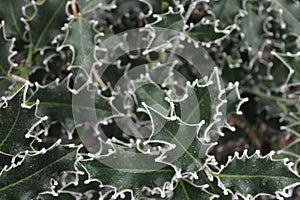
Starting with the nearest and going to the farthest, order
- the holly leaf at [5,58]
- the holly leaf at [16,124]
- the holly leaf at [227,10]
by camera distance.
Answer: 1. the holly leaf at [16,124]
2. the holly leaf at [5,58]
3. the holly leaf at [227,10]

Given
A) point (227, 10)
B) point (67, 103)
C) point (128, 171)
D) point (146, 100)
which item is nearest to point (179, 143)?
point (128, 171)

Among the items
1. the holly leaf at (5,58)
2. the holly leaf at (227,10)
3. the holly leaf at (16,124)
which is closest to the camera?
the holly leaf at (16,124)

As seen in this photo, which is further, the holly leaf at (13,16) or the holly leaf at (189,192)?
the holly leaf at (13,16)

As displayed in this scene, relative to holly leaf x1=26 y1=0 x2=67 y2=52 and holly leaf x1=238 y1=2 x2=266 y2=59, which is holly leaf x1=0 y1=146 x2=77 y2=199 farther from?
holly leaf x1=238 y1=2 x2=266 y2=59

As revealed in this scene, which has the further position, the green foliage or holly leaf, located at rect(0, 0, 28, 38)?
holly leaf, located at rect(0, 0, 28, 38)

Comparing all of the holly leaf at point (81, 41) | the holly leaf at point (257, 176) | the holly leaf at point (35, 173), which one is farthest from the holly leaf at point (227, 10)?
the holly leaf at point (35, 173)

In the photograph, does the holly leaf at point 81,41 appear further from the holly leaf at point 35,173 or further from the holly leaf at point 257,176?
the holly leaf at point 257,176

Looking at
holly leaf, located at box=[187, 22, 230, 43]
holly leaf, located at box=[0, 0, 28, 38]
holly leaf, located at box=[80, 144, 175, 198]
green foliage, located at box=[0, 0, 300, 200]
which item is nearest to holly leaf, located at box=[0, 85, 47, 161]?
green foliage, located at box=[0, 0, 300, 200]
